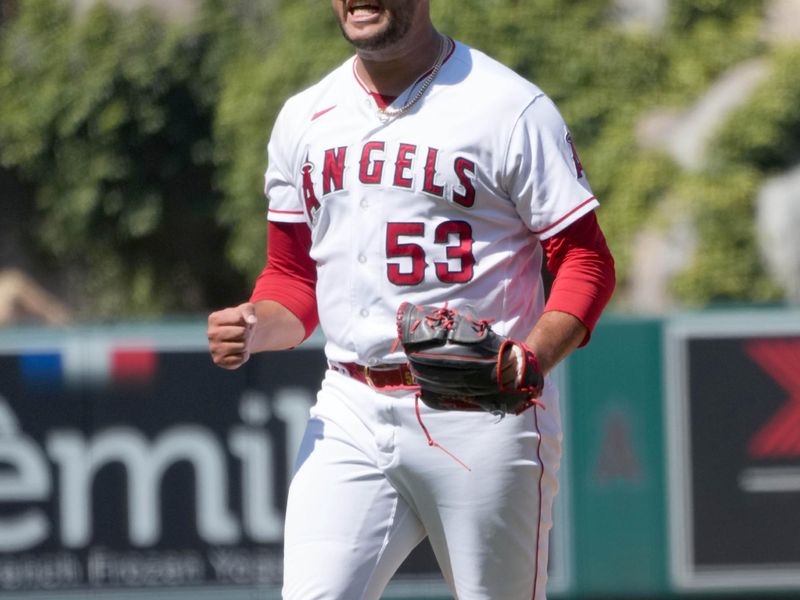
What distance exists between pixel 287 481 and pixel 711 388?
6.09 feet

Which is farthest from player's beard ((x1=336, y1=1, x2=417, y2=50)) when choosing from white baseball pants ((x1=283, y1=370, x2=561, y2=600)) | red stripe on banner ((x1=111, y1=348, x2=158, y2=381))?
red stripe on banner ((x1=111, y1=348, x2=158, y2=381))

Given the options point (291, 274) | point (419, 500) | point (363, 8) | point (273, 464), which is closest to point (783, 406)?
point (273, 464)

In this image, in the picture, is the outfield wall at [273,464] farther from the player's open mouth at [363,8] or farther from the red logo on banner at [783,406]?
the player's open mouth at [363,8]

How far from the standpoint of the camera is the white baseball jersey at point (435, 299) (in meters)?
2.87

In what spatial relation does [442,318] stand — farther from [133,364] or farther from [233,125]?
[233,125]

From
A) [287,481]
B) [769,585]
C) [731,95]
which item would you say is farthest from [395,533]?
[731,95]

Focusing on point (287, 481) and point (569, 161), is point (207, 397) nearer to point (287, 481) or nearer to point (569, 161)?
point (287, 481)

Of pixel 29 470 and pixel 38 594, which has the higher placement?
pixel 29 470

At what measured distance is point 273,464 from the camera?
243 inches

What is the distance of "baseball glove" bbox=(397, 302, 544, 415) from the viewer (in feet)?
8.66

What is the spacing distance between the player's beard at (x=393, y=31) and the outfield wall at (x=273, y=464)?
11.2 feet

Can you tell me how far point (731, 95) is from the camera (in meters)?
9.19

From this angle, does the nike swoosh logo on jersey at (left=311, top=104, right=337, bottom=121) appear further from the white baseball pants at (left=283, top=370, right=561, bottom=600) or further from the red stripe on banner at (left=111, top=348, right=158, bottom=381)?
the red stripe on banner at (left=111, top=348, right=158, bottom=381)

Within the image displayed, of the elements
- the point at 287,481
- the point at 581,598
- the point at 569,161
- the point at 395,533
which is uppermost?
the point at 569,161
